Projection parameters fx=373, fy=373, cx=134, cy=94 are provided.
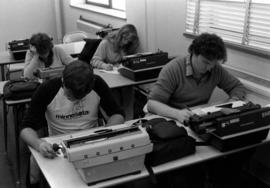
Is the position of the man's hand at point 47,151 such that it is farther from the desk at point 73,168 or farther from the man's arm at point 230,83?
Result: the man's arm at point 230,83

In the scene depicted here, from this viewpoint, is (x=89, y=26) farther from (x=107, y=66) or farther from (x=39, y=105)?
(x=39, y=105)

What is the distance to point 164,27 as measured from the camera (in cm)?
373

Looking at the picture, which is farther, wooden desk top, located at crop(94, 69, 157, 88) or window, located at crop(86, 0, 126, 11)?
window, located at crop(86, 0, 126, 11)

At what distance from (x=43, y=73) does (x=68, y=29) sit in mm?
3871

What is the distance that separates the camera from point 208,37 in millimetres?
2279

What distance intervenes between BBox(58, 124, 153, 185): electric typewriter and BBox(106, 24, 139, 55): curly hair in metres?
2.30

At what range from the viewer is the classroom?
1674mm

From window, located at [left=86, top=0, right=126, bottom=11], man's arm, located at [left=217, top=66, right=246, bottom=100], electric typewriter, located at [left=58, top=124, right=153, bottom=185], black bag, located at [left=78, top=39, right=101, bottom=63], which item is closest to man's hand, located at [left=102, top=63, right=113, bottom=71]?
black bag, located at [left=78, top=39, right=101, bottom=63]

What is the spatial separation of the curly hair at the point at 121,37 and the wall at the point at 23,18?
3294 millimetres

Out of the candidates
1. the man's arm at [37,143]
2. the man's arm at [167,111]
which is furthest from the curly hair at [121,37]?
the man's arm at [37,143]

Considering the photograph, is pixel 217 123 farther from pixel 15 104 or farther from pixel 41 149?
pixel 15 104

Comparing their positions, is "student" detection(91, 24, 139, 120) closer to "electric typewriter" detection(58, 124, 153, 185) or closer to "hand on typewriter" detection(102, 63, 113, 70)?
"hand on typewriter" detection(102, 63, 113, 70)

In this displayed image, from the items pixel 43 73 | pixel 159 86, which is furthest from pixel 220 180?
pixel 43 73

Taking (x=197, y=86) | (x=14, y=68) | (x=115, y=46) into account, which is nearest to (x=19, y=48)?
(x=14, y=68)
